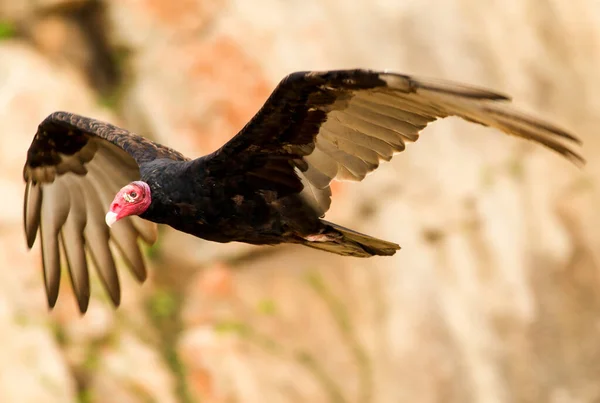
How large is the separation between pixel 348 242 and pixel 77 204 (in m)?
1.89

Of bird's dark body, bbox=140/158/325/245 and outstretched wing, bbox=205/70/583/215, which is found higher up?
outstretched wing, bbox=205/70/583/215

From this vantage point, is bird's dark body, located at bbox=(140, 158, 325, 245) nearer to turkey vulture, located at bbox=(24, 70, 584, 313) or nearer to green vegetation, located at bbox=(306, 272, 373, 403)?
turkey vulture, located at bbox=(24, 70, 584, 313)

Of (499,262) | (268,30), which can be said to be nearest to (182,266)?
(268,30)

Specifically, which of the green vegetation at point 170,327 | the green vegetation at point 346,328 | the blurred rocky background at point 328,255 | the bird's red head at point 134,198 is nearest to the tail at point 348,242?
the bird's red head at point 134,198

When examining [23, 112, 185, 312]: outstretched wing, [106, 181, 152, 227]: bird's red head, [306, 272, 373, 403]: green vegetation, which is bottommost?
[106, 181, 152, 227]: bird's red head

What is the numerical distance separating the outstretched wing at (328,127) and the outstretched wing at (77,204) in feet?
5.31

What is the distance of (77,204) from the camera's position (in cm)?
591

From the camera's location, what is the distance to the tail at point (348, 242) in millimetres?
4566

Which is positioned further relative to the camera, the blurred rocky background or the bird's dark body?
the blurred rocky background

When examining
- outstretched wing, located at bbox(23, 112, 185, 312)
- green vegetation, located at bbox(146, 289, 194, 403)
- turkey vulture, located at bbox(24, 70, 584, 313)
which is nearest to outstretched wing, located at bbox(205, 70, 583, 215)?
turkey vulture, located at bbox(24, 70, 584, 313)

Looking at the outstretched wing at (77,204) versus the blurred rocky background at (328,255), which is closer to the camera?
the outstretched wing at (77,204)

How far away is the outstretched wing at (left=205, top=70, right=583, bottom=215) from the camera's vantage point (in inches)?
146

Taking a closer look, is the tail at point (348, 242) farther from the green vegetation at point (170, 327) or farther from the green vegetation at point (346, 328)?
the green vegetation at point (346, 328)

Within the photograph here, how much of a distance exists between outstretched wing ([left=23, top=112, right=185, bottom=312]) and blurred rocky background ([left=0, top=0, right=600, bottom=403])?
122 cm
